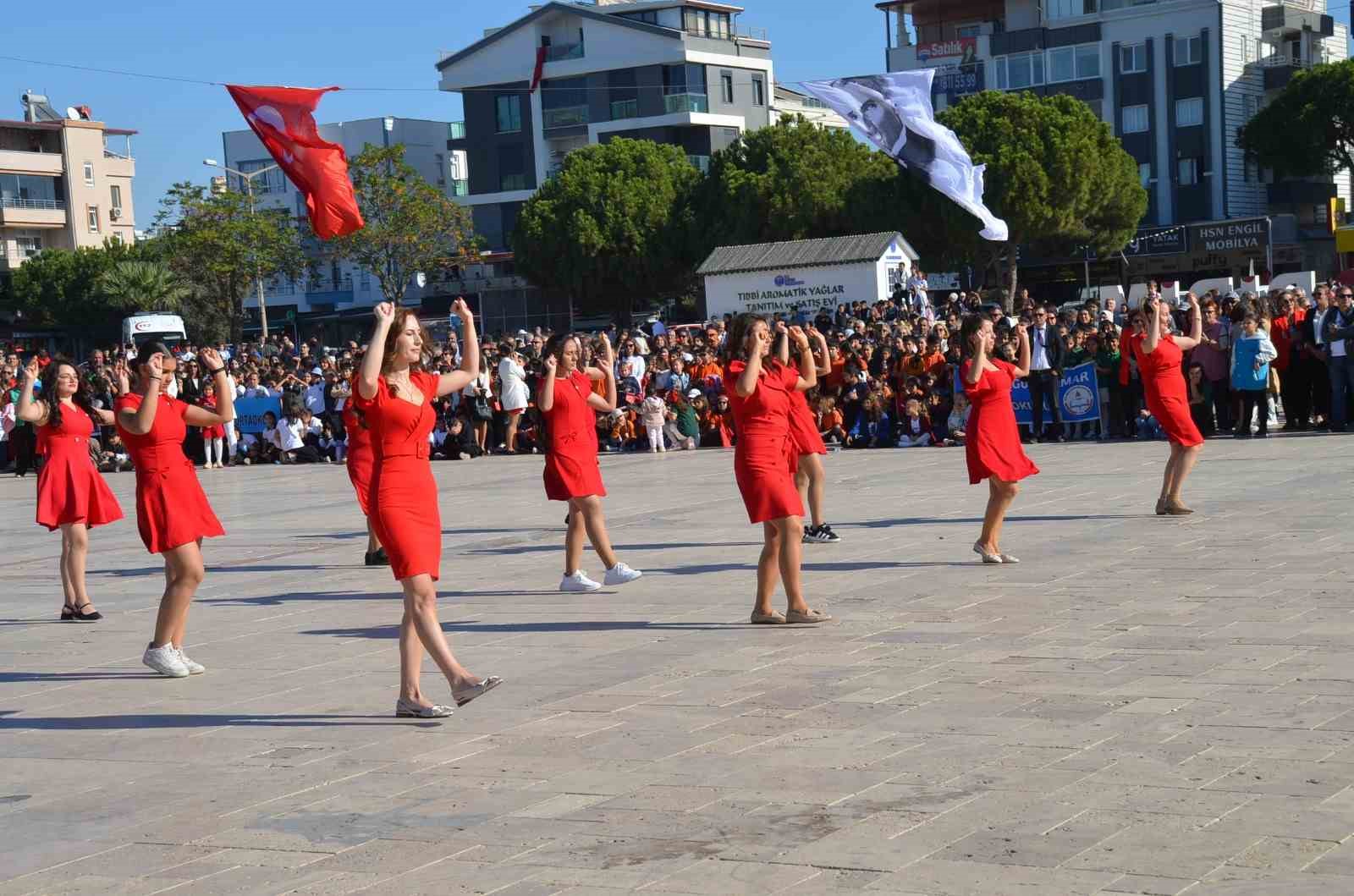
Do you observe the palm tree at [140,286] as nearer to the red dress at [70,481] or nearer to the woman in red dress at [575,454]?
the red dress at [70,481]

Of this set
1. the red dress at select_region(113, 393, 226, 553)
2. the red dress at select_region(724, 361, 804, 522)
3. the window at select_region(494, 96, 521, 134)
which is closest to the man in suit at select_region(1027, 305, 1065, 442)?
the red dress at select_region(724, 361, 804, 522)

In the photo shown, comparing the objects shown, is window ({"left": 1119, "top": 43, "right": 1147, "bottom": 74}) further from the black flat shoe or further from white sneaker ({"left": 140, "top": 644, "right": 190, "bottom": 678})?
white sneaker ({"left": 140, "top": 644, "right": 190, "bottom": 678})

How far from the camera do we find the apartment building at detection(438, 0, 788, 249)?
70.9 metres

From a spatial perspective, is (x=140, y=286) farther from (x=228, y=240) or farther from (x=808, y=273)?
(x=808, y=273)

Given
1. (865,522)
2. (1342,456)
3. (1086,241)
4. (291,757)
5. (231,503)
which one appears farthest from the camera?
(1086,241)

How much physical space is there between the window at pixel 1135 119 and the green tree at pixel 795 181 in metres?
13.0

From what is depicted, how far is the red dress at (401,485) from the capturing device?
6.68 meters

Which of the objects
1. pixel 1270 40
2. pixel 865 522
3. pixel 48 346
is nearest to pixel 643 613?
pixel 865 522

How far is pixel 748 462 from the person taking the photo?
860 cm

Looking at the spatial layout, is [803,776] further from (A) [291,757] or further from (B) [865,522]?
(B) [865,522]

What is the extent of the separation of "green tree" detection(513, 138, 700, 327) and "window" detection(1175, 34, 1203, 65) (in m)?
18.8

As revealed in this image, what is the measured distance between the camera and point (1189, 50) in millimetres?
60938

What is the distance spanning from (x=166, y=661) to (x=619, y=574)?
322 centimetres

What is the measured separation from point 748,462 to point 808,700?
2049 mm
